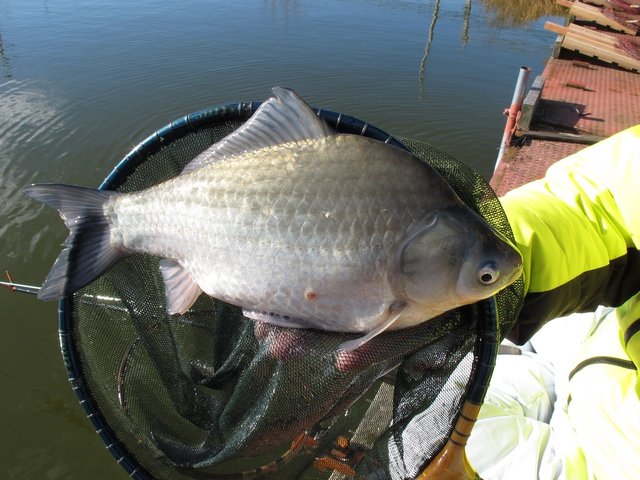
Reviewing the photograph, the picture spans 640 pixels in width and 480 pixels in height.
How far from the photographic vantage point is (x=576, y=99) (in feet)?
27.5

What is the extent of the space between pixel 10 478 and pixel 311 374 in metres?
3.68

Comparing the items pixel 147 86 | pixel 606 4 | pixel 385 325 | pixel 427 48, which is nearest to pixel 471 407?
pixel 385 325

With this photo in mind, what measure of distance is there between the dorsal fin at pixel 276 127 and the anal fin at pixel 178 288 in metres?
0.40

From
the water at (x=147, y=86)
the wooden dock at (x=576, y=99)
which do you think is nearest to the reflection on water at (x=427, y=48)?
the water at (x=147, y=86)

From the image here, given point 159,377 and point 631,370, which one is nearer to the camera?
point 631,370

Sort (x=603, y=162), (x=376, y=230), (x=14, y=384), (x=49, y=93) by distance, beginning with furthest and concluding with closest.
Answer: (x=49, y=93)
(x=14, y=384)
(x=603, y=162)
(x=376, y=230)

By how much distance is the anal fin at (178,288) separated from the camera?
1890 mm

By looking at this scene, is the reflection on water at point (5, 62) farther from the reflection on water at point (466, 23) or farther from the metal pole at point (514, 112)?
the reflection on water at point (466, 23)

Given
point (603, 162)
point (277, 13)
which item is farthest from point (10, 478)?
point (277, 13)

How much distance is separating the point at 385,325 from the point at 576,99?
8446 mm

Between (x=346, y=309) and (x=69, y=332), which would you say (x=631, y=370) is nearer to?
(x=346, y=309)

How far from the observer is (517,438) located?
9.34 ft

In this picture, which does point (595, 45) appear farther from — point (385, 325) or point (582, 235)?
point (385, 325)

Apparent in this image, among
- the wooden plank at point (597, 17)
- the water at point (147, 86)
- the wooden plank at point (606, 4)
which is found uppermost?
the wooden plank at point (606, 4)
